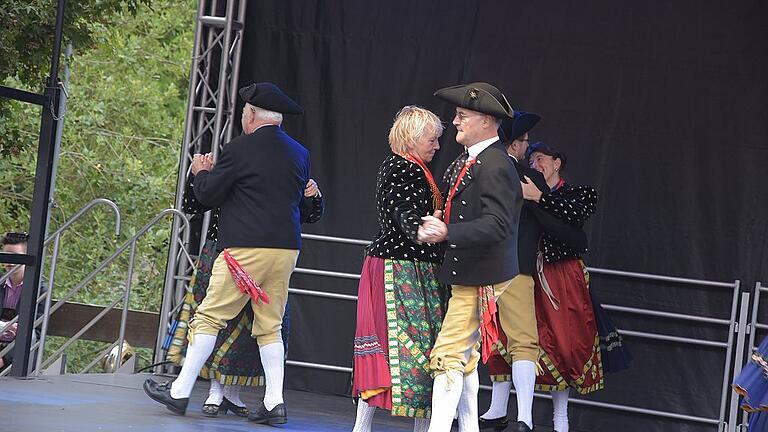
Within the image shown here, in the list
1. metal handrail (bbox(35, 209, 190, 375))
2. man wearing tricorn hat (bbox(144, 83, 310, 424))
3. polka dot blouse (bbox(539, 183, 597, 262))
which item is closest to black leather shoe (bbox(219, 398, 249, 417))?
man wearing tricorn hat (bbox(144, 83, 310, 424))

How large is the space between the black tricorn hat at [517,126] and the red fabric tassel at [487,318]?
1702 mm

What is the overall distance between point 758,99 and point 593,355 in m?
1.93

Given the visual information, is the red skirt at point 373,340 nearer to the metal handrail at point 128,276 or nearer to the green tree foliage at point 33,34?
the metal handrail at point 128,276

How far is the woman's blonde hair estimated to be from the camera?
493 centimetres

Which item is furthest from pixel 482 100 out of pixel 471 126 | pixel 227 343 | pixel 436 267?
pixel 227 343

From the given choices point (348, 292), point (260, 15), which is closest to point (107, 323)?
point (348, 292)

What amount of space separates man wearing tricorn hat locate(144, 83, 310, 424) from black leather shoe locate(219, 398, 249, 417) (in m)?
0.25

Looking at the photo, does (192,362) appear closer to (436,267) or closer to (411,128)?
(436,267)

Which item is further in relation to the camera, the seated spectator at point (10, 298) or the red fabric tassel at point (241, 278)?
the seated spectator at point (10, 298)

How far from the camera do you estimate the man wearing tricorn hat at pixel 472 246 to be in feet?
14.9

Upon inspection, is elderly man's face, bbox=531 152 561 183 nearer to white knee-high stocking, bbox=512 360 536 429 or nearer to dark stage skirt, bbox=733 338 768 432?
white knee-high stocking, bbox=512 360 536 429

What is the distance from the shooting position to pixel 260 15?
7809 millimetres

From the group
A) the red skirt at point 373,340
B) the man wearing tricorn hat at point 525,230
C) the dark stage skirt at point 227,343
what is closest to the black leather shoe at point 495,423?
the man wearing tricorn hat at point 525,230

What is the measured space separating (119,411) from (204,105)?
2667 millimetres
